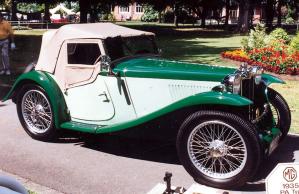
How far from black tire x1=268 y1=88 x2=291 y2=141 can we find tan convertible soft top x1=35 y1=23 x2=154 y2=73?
2.18 meters

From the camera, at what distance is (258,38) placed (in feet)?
46.7

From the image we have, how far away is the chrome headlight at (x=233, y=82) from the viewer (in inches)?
202

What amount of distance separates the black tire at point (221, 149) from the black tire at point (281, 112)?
1.39m

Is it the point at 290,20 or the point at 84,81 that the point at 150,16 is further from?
the point at 84,81

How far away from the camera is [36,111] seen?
264 inches

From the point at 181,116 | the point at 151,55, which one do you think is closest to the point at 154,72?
the point at 181,116

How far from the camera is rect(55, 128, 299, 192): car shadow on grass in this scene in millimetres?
5895

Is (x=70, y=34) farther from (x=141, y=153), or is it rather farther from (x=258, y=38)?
(x=258, y=38)

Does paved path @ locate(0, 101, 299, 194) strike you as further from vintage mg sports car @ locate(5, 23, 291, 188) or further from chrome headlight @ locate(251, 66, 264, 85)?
chrome headlight @ locate(251, 66, 264, 85)

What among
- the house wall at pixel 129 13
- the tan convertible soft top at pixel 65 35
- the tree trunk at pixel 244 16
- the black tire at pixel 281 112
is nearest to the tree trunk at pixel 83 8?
the tree trunk at pixel 244 16

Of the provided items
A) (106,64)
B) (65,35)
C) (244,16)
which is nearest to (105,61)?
(106,64)

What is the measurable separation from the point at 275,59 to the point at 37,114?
788 cm

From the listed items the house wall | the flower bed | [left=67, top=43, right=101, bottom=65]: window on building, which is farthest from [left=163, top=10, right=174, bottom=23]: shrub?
[left=67, top=43, right=101, bottom=65]: window on building

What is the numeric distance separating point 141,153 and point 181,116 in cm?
116
